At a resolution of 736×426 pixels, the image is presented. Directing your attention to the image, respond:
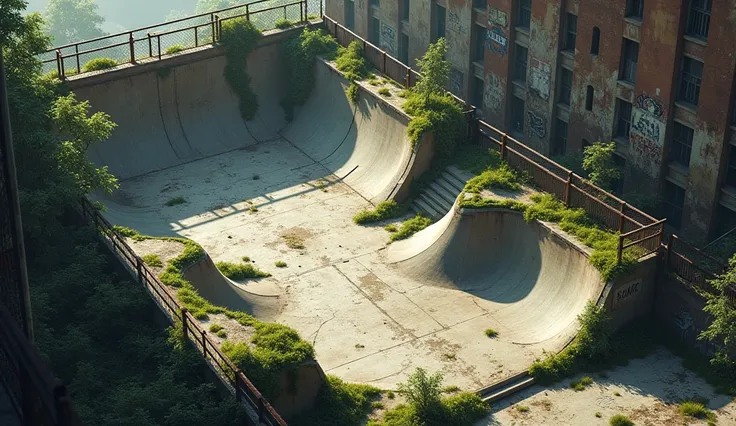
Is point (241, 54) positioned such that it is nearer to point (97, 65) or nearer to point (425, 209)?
point (97, 65)

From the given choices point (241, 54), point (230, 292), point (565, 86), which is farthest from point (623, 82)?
point (241, 54)

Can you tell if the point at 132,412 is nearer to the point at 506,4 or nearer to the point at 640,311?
the point at 640,311

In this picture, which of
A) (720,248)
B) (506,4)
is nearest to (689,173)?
(720,248)

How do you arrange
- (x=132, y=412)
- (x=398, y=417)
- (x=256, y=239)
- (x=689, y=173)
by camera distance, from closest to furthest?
(x=132, y=412) → (x=398, y=417) → (x=689, y=173) → (x=256, y=239)

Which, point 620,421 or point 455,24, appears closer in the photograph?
point 620,421

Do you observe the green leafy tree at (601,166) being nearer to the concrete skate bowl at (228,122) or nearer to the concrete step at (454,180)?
the concrete step at (454,180)

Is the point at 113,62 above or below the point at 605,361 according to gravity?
above
